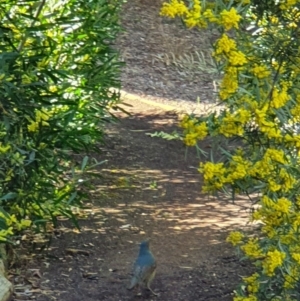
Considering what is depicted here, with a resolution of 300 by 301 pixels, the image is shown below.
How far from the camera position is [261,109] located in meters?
3.41

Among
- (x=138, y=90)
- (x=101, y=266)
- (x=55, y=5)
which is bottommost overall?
(x=101, y=266)

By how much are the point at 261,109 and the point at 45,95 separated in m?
1.61

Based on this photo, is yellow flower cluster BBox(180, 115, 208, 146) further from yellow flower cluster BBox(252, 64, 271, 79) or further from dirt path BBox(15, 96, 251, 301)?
dirt path BBox(15, 96, 251, 301)

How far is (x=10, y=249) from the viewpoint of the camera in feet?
19.6

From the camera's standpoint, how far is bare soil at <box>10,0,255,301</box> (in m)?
5.68

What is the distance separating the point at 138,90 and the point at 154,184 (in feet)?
14.7

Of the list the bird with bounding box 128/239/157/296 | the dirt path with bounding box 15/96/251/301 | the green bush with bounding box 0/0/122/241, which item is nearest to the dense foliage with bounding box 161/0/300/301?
the green bush with bounding box 0/0/122/241

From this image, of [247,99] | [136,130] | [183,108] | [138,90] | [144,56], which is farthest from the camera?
[144,56]

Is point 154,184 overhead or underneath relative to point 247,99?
underneath

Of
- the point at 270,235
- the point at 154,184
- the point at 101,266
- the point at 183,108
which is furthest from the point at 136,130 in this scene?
the point at 270,235

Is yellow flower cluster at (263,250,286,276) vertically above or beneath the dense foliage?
beneath

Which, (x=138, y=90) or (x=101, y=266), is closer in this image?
(x=101, y=266)

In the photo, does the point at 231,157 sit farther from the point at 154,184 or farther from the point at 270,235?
the point at 154,184

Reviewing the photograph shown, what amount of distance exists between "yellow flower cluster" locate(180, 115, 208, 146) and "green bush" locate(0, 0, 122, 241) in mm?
972
